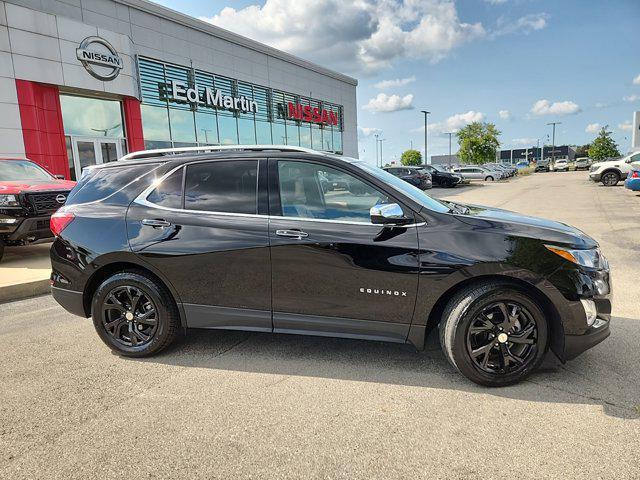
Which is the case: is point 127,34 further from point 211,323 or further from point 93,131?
point 211,323

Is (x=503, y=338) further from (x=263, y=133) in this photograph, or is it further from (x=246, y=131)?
(x=263, y=133)

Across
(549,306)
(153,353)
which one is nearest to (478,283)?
(549,306)

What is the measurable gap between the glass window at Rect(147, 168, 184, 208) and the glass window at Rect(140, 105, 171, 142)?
697 inches

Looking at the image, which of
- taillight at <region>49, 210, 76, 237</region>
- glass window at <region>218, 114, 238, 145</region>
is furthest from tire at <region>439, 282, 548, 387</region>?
glass window at <region>218, 114, 238, 145</region>

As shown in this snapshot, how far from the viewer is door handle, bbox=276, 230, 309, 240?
323 centimetres

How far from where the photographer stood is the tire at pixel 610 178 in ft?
75.1

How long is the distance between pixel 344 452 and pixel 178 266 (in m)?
2.01

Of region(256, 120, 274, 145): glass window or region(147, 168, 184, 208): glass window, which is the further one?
region(256, 120, 274, 145): glass window

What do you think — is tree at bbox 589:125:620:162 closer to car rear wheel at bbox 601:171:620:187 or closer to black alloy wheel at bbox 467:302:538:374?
car rear wheel at bbox 601:171:620:187

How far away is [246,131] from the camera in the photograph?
26.0 meters

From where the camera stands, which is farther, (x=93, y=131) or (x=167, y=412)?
(x=93, y=131)

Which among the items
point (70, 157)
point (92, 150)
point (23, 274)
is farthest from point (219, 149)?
point (92, 150)

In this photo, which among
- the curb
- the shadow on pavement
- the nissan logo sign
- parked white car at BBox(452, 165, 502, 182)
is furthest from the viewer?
parked white car at BBox(452, 165, 502, 182)

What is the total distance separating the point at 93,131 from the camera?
57.3ft
